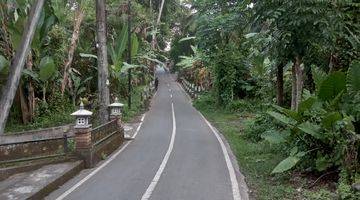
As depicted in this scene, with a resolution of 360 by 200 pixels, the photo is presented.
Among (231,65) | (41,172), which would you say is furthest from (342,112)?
(231,65)

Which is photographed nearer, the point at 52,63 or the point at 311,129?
the point at 311,129

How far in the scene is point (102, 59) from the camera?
1816 cm

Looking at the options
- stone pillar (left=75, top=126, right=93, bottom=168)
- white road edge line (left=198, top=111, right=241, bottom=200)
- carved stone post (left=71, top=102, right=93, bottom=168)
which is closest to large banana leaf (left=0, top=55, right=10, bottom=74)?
carved stone post (left=71, top=102, right=93, bottom=168)

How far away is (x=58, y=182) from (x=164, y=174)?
Result: 267 cm

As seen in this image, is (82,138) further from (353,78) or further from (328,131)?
(353,78)

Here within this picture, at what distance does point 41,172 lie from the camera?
37.8 ft

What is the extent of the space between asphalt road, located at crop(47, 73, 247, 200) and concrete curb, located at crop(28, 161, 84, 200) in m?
0.14

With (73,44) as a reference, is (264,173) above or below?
below

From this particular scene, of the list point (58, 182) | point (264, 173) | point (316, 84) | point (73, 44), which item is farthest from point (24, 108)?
point (316, 84)

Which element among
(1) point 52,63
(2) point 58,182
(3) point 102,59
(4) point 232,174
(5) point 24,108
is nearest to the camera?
(2) point 58,182

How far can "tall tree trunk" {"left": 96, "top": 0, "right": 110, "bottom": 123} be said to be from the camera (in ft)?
58.3

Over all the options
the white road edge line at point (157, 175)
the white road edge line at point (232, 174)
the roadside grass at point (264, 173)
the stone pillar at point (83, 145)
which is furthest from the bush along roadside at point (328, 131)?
the stone pillar at point (83, 145)

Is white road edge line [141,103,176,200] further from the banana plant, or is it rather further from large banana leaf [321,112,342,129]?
large banana leaf [321,112,342,129]

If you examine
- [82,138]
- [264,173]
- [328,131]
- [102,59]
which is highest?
[102,59]
